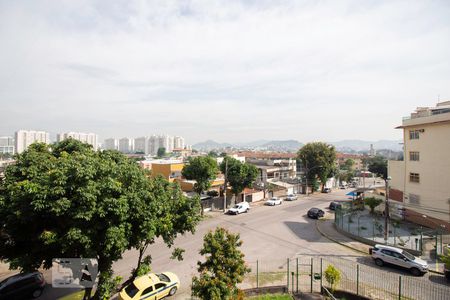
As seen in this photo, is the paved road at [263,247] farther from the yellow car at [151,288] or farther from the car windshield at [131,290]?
the car windshield at [131,290]

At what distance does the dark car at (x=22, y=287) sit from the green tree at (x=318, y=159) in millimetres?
43098

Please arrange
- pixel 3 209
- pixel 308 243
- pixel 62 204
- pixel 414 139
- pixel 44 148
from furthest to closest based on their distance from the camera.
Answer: pixel 414 139, pixel 308 243, pixel 44 148, pixel 3 209, pixel 62 204

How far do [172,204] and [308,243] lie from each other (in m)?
15.0

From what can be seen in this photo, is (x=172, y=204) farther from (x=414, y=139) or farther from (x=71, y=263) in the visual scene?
(x=414, y=139)

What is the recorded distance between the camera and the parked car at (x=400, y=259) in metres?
15.9

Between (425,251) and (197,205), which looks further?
(425,251)

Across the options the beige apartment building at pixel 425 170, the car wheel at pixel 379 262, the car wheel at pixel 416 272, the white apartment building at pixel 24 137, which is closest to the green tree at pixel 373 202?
the beige apartment building at pixel 425 170

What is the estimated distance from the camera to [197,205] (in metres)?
11.8

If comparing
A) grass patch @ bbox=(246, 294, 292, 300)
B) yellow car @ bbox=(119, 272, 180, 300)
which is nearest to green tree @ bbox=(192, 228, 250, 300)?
grass patch @ bbox=(246, 294, 292, 300)

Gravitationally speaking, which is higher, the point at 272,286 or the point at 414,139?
the point at 414,139

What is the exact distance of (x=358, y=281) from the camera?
14539 mm

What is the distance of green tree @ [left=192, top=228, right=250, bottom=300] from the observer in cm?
1023

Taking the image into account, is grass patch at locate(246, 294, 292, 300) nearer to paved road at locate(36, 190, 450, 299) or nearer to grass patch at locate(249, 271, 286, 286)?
grass patch at locate(249, 271, 286, 286)

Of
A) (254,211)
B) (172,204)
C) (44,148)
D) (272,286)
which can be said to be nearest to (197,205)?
(172,204)
